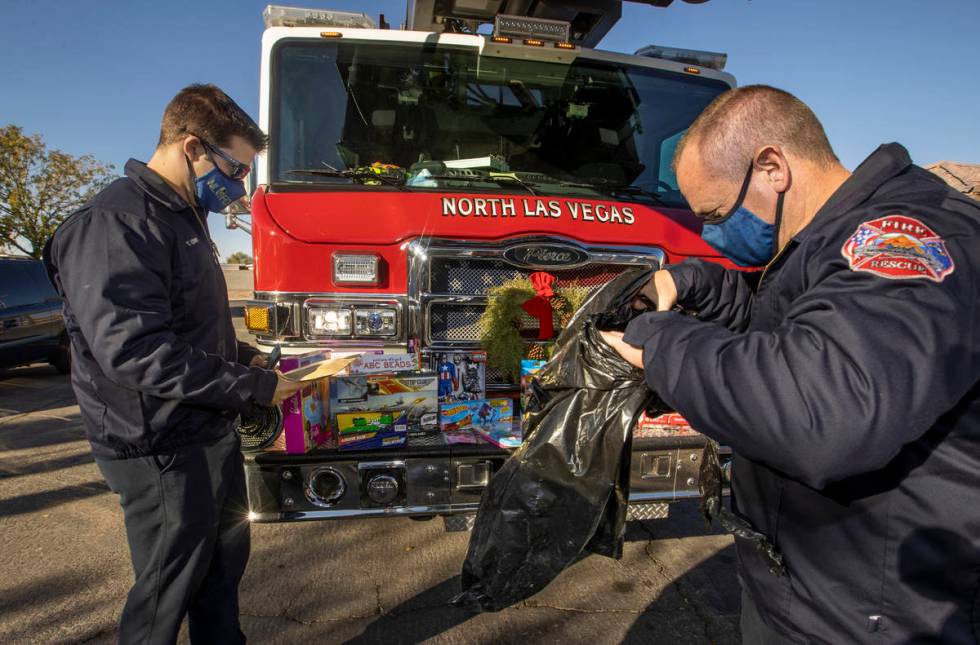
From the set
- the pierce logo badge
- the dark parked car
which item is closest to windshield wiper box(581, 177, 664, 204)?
the pierce logo badge

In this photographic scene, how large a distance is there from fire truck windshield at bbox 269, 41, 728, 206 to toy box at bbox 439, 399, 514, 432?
3.68 feet

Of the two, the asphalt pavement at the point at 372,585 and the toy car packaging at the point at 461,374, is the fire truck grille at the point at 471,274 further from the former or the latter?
the asphalt pavement at the point at 372,585

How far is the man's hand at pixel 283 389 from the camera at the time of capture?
6.70 feet

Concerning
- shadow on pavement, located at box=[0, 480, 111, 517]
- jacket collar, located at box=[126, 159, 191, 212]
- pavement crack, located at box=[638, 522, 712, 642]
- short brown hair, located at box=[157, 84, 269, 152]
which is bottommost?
pavement crack, located at box=[638, 522, 712, 642]

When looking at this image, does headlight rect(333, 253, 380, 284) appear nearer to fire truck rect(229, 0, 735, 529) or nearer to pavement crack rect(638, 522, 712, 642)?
fire truck rect(229, 0, 735, 529)

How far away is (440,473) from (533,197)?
146 centimetres

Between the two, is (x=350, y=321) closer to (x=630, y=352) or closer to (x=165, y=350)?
(x=165, y=350)

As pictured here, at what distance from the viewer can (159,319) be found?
5.64ft

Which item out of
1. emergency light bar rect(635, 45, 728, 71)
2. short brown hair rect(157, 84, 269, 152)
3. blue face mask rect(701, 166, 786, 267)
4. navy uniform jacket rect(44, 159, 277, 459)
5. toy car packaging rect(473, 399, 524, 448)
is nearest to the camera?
blue face mask rect(701, 166, 786, 267)

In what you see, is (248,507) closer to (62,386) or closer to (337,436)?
(337,436)

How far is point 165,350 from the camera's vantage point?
169cm

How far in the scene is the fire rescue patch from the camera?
96 centimetres

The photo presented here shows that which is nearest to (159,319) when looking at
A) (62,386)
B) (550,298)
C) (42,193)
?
(550,298)

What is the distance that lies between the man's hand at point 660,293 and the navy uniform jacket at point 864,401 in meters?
0.43
